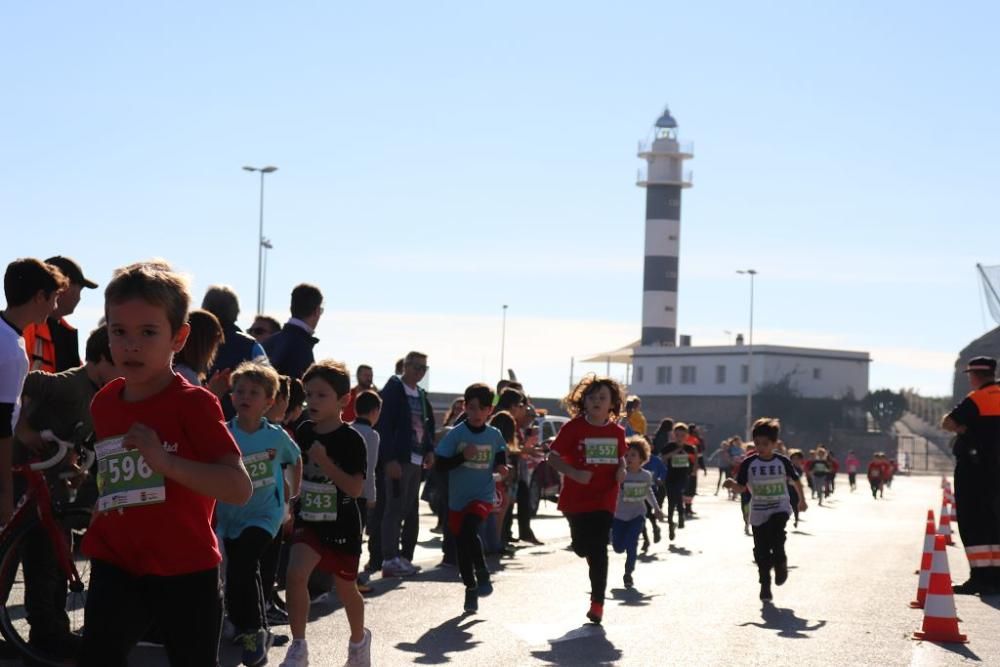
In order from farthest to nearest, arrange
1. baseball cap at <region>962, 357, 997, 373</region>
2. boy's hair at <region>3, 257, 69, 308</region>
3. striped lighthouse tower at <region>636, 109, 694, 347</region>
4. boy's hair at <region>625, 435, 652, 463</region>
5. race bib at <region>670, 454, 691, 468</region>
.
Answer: striped lighthouse tower at <region>636, 109, 694, 347</region>, race bib at <region>670, 454, 691, 468</region>, boy's hair at <region>625, 435, 652, 463</region>, baseball cap at <region>962, 357, 997, 373</region>, boy's hair at <region>3, 257, 69, 308</region>

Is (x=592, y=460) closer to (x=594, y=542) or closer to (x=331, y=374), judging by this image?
(x=594, y=542)

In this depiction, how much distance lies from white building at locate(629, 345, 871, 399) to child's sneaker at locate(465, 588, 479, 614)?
98134 millimetres

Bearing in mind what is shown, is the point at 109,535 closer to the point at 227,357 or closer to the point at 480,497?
the point at 227,357

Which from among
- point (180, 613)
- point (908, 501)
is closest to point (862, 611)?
point (180, 613)

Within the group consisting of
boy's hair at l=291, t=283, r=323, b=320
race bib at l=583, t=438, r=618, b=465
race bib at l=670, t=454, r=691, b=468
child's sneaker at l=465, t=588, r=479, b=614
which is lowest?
child's sneaker at l=465, t=588, r=479, b=614

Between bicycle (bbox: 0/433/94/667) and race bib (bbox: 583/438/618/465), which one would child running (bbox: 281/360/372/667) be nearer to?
bicycle (bbox: 0/433/94/667)

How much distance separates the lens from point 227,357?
31.3 ft

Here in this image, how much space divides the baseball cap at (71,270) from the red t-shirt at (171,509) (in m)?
3.95

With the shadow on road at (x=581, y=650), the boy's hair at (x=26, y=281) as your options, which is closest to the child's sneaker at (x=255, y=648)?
the shadow on road at (x=581, y=650)

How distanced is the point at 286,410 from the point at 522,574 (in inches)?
194

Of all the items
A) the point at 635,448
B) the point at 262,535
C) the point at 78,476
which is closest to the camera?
the point at 78,476

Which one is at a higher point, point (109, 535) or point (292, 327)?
point (292, 327)

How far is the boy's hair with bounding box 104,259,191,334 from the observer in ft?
15.0

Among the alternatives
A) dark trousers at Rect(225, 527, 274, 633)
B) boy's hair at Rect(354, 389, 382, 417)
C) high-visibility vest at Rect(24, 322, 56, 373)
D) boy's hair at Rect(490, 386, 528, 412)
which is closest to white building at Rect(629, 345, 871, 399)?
boy's hair at Rect(490, 386, 528, 412)
